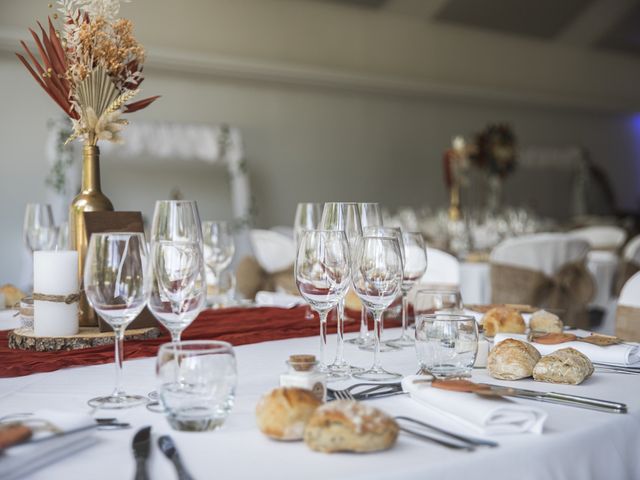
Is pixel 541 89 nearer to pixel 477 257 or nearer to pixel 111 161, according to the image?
pixel 111 161

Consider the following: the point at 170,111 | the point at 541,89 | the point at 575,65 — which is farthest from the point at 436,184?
the point at 170,111

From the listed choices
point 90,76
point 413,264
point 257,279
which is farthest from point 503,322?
point 257,279

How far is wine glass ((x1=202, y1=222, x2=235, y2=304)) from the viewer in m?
2.07

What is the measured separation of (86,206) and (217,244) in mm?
488

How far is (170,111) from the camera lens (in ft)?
26.8

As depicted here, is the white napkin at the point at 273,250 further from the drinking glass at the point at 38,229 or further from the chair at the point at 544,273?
the drinking glass at the point at 38,229

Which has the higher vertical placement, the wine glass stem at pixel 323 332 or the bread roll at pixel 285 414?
the wine glass stem at pixel 323 332

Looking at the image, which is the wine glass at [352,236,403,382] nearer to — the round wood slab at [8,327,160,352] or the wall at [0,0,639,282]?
the round wood slab at [8,327,160,352]

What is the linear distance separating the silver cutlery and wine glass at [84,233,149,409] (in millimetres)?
201

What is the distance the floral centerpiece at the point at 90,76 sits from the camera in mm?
1579

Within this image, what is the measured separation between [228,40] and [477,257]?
5.04 m

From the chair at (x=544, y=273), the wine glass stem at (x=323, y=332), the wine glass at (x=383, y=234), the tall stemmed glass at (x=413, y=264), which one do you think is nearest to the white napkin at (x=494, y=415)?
the wine glass stem at (x=323, y=332)

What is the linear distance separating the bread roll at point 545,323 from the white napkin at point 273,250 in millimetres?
2762

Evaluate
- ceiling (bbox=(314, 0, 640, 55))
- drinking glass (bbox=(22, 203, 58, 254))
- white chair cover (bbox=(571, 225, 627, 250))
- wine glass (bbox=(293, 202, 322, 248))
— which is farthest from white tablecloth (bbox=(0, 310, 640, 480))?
ceiling (bbox=(314, 0, 640, 55))
